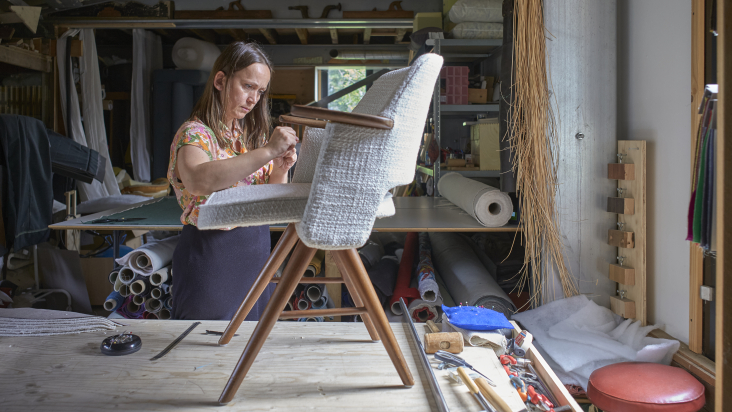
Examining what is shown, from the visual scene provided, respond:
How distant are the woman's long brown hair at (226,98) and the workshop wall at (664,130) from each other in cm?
160

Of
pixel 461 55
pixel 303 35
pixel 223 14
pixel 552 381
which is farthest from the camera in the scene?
pixel 303 35

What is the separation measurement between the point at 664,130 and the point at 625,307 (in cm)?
79

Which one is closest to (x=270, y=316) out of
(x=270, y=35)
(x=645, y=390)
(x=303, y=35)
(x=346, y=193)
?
(x=346, y=193)

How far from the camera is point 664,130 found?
2.11 meters

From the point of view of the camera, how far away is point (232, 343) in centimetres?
158

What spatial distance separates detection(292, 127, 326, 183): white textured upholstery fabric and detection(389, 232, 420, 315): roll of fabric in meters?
1.24

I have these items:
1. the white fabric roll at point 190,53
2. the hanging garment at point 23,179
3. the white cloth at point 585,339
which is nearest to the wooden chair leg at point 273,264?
the white cloth at point 585,339

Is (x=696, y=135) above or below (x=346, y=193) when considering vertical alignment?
above

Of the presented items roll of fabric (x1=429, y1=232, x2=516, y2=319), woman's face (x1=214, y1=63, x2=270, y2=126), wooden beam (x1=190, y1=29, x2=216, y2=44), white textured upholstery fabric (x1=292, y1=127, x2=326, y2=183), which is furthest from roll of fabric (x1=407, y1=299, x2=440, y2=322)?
wooden beam (x1=190, y1=29, x2=216, y2=44)

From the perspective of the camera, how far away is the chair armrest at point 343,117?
3.32 ft

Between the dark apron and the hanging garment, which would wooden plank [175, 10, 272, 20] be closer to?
the hanging garment

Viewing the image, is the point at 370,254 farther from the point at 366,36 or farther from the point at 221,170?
the point at 366,36

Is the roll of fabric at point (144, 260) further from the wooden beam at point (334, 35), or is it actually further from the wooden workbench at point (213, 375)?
the wooden beam at point (334, 35)

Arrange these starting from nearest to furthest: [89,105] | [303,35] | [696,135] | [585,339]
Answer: [696,135] → [585,339] → [89,105] → [303,35]
